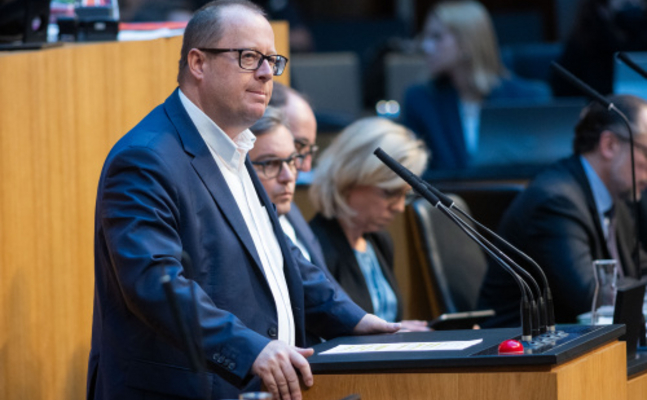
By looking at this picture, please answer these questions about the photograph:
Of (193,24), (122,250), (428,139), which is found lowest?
(428,139)

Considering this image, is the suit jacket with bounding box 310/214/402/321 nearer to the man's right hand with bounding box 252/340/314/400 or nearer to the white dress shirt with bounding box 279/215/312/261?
the white dress shirt with bounding box 279/215/312/261

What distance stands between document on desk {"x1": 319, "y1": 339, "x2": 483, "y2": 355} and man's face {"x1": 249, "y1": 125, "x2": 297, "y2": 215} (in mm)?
855

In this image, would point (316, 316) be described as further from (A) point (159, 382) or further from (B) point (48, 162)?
(B) point (48, 162)

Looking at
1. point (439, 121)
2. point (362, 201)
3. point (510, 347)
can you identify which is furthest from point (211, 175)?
point (439, 121)

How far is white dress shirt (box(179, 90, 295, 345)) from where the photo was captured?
109 inches

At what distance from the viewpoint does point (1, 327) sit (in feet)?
9.77

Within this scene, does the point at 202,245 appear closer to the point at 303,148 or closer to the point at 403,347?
the point at 403,347

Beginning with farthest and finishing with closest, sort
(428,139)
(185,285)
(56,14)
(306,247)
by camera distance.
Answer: (428,139) < (56,14) < (306,247) < (185,285)

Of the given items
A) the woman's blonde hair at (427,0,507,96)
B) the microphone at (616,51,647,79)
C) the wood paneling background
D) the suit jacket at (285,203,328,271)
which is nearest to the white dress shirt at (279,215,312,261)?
the suit jacket at (285,203,328,271)

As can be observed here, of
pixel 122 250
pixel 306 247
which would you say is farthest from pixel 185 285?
pixel 306 247

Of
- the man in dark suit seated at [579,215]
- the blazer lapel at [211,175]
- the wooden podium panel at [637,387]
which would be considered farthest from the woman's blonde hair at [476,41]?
the blazer lapel at [211,175]

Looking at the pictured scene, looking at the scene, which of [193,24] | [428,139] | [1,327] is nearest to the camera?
[193,24]

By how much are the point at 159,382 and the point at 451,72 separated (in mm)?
4208

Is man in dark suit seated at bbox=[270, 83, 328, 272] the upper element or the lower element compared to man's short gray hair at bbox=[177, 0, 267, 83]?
lower
